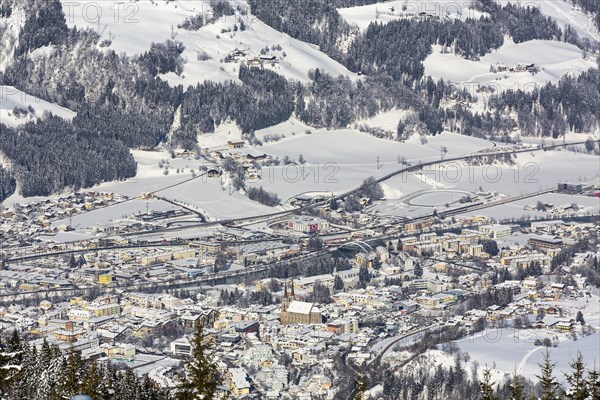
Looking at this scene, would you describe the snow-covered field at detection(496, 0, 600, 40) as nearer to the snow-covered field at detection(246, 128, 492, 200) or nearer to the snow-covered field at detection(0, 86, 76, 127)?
the snow-covered field at detection(246, 128, 492, 200)

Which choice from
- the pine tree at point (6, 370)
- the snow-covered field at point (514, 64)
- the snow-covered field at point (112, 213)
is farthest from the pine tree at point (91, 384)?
the snow-covered field at point (514, 64)

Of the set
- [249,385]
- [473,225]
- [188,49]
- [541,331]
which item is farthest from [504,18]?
[249,385]

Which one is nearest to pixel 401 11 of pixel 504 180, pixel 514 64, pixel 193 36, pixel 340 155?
pixel 514 64

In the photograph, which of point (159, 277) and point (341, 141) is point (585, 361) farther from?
point (341, 141)

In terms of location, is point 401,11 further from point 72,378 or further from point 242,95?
point 72,378

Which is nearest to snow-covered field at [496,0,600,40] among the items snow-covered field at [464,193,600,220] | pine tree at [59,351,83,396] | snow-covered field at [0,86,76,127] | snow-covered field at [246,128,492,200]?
snow-covered field at [246,128,492,200]

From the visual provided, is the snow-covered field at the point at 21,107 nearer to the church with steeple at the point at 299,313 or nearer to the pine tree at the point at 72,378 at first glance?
the church with steeple at the point at 299,313
